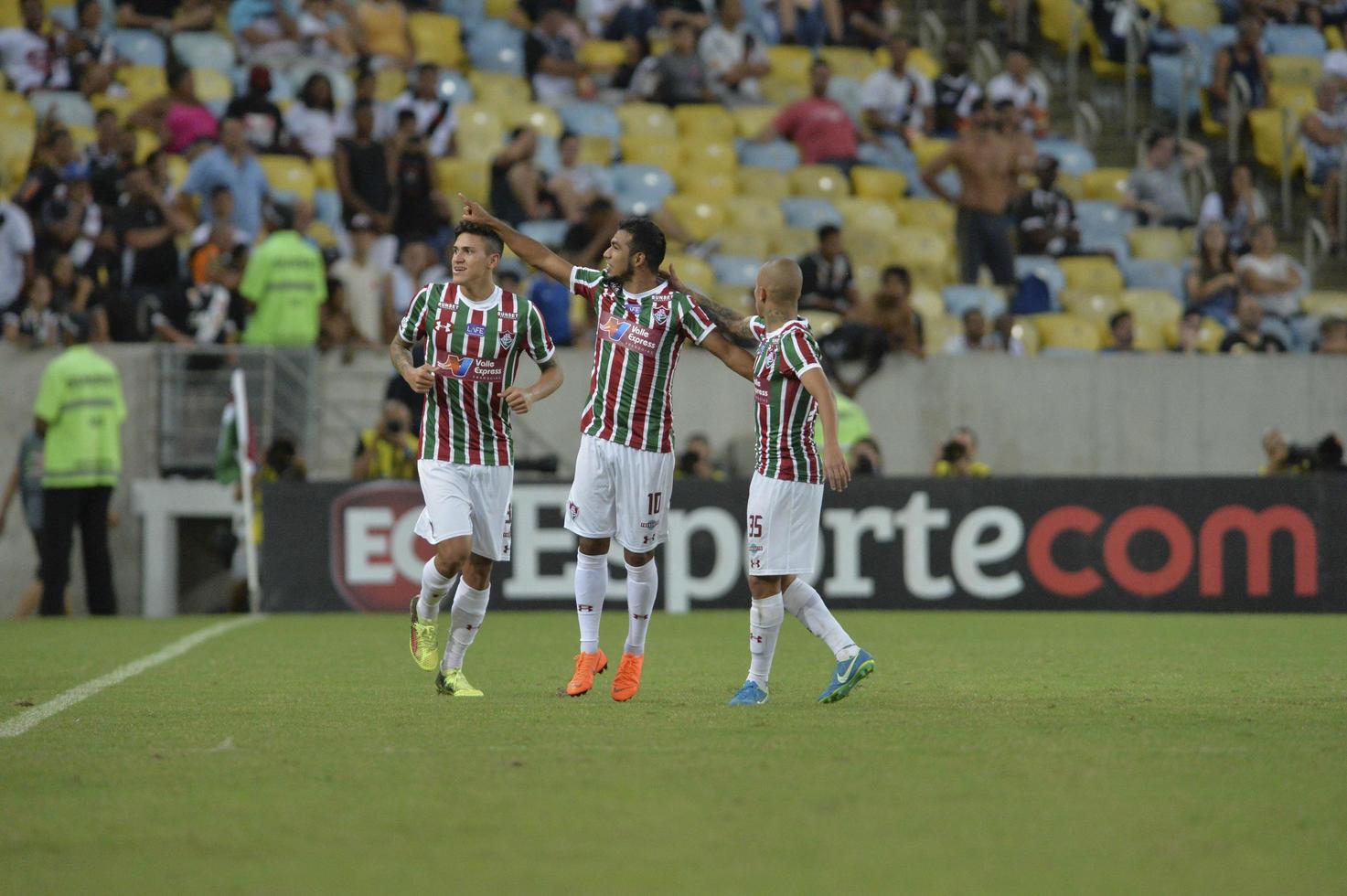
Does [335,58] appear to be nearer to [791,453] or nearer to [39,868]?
[791,453]

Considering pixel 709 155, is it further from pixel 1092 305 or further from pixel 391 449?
pixel 391 449

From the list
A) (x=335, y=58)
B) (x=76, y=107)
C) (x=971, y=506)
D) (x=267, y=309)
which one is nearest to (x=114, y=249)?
(x=267, y=309)

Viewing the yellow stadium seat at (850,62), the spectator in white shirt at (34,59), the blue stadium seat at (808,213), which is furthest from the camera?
the yellow stadium seat at (850,62)

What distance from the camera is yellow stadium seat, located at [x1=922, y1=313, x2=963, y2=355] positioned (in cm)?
1858

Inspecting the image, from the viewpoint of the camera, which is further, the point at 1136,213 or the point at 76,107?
the point at 1136,213

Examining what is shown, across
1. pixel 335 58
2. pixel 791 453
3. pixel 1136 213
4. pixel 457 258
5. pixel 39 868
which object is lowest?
pixel 39 868

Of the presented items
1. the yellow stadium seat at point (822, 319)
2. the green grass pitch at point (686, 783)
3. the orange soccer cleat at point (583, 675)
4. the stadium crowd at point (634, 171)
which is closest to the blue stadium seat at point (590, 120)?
the stadium crowd at point (634, 171)

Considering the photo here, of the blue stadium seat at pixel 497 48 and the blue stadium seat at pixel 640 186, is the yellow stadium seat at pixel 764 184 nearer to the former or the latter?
the blue stadium seat at pixel 640 186

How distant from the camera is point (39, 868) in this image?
459 cm

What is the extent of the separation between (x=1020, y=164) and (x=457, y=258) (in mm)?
12776

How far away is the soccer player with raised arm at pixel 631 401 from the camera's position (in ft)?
27.7

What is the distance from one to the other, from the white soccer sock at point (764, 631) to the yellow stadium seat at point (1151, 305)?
40.1ft

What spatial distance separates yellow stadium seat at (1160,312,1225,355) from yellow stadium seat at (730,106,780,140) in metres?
5.08

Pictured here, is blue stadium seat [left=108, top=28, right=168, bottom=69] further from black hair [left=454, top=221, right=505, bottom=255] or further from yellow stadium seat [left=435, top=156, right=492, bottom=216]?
black hair [left=454, top=221, right=505, bottom=255]
